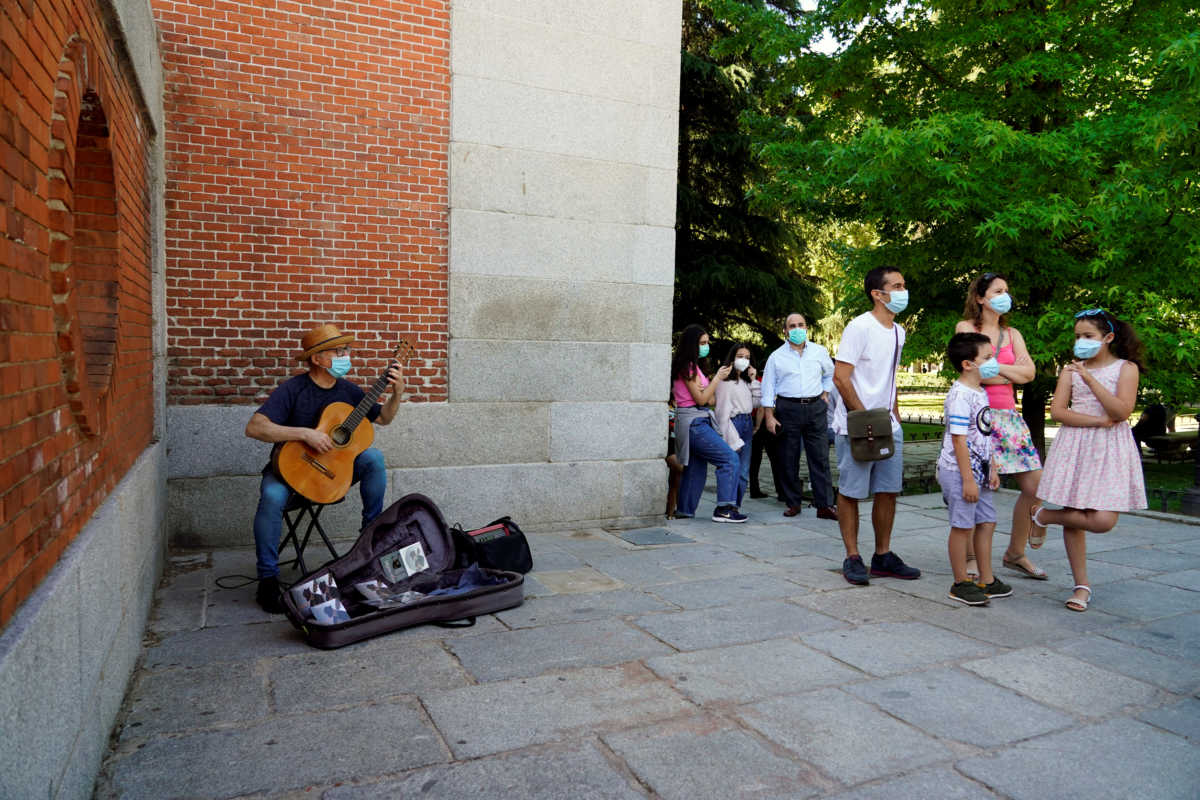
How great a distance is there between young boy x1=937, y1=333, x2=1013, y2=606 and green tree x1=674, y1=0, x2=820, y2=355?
8761mm

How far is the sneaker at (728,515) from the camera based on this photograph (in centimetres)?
789

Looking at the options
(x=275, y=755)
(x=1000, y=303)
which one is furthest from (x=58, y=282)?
(x=1000, y=303)

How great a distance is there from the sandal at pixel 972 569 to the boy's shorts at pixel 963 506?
49 cm

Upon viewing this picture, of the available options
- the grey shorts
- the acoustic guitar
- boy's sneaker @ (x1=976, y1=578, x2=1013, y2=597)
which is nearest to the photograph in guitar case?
the acoustic guitar

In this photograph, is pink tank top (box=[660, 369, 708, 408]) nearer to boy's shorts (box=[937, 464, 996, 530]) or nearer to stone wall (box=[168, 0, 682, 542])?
stone wall (box=[168, 0, 682, 542])

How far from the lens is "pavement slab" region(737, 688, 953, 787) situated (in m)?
3.07

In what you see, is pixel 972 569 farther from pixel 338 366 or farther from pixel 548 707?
pixel 338 366

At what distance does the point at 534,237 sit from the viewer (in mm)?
7062

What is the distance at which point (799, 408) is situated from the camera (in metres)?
8.27

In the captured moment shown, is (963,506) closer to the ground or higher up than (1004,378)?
closer to the ground

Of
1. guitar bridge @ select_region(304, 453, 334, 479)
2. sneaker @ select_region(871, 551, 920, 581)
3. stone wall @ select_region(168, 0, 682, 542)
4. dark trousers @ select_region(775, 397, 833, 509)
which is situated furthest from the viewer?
dark trousers @ select_region(775, 397, 833, 509)

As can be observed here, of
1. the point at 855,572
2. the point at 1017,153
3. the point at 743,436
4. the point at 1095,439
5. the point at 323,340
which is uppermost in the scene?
the point at 1017,153

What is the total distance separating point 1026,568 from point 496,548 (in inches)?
145

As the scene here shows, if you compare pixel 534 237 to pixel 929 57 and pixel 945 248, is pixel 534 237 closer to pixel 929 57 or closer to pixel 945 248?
pixel 945 248
